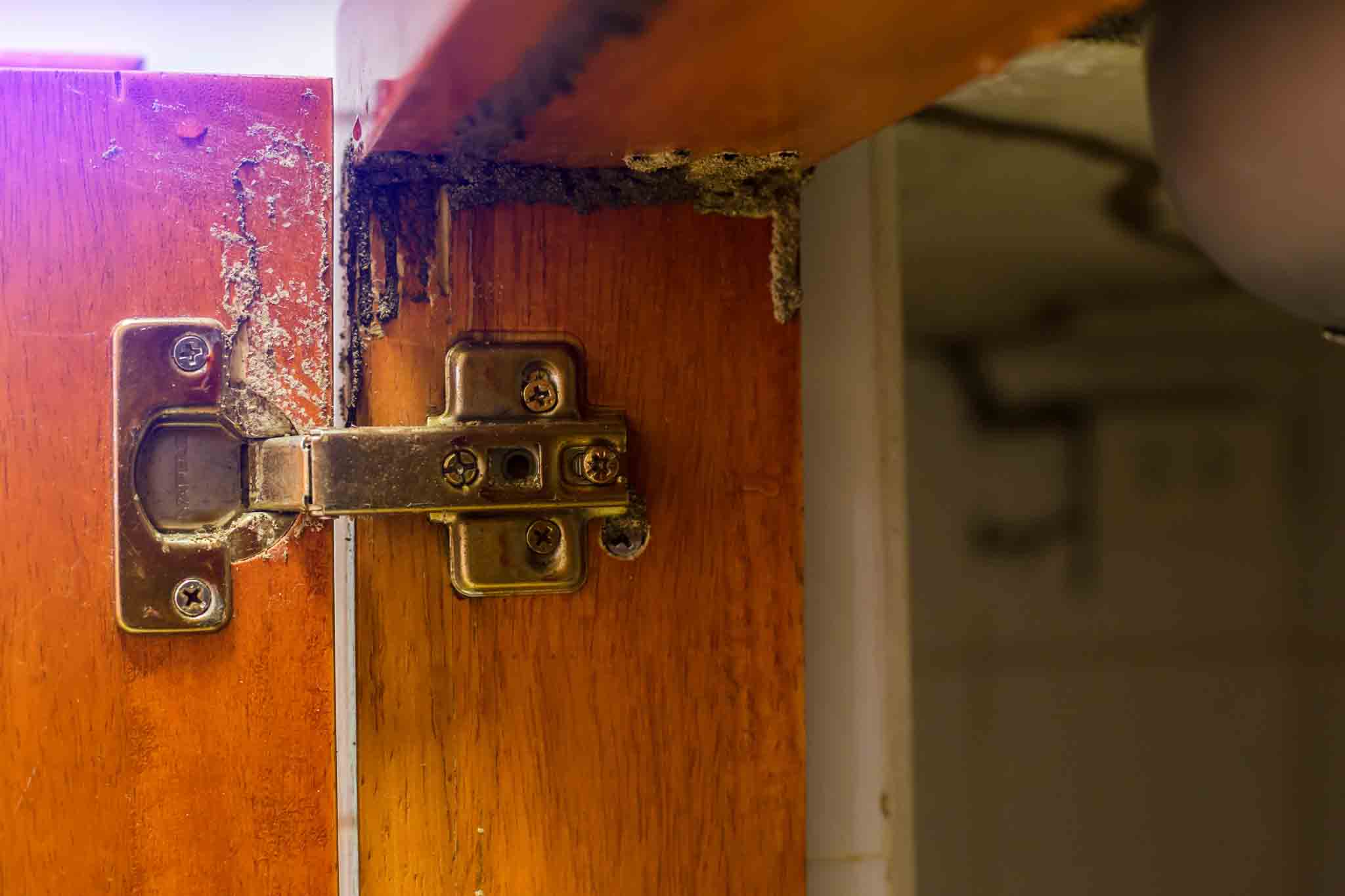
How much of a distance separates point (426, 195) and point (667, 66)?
0.54ft

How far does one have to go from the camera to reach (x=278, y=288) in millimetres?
427

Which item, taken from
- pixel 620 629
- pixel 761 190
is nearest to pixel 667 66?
pixel 761 190

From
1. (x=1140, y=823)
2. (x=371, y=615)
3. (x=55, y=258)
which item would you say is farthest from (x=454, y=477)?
(x=1140, y=823)

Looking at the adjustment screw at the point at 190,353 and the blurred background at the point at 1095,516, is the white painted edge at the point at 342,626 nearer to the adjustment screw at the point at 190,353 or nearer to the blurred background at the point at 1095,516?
the adjustment screw at the point at 190,353

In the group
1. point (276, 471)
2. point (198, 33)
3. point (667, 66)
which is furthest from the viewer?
point (198, 33)

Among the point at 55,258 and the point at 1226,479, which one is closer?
the point at 55,258

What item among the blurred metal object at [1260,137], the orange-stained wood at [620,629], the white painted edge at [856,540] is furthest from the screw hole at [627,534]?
the blurred metal object at [1260,137]

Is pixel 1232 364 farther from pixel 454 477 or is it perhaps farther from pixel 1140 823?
pixel 454 477

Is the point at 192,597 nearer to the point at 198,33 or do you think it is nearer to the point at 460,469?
the point at 460,469

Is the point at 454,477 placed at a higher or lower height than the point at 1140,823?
higher

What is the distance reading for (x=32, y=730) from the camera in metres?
0.41

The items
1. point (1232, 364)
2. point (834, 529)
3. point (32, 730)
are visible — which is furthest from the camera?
point (1232, 364)

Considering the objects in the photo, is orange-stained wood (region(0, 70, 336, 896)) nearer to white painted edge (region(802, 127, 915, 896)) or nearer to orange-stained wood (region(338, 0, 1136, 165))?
orange-stained wood (region(338, 0, 1136, 165))

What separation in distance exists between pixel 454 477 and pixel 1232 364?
1.72 ft
